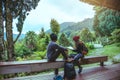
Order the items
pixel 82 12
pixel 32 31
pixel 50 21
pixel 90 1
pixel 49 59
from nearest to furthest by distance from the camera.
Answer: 1. pixel 49 59
2. pixel 90 1
3. pixel 32 31
4. pixel 50 21
5. pixel 82 12

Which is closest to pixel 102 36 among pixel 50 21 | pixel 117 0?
pixel 50 21

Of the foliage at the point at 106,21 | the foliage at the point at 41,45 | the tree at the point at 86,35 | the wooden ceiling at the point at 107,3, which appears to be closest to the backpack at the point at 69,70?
the wooden ceiling at the point at 107,3

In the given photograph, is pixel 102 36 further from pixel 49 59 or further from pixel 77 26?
pixel 49 59

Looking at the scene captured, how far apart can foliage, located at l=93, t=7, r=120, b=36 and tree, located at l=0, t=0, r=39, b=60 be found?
8394mm

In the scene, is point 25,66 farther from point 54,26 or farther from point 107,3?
point 54,26

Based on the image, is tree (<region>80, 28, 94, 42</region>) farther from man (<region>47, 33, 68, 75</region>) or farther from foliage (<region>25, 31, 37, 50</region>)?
man (<region>47, 33, 68, 75</region>)

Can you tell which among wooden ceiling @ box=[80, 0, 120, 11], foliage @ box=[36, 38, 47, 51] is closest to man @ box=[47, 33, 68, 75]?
wooden ceiling @ box=[80, 0, 120, 11]

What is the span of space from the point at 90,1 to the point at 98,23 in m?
16.1

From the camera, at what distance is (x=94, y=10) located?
23.5 metres

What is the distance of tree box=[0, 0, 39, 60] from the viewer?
37.5 ft

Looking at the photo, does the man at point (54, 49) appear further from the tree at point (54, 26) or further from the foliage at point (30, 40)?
the tree at point (54, 26)

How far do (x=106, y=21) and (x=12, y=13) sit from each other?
10.6 m

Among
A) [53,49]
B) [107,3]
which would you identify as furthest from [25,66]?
[107,3]

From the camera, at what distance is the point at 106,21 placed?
827 inches
